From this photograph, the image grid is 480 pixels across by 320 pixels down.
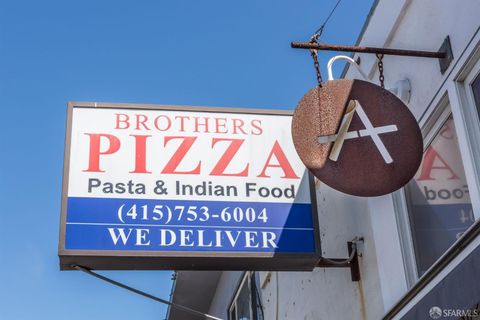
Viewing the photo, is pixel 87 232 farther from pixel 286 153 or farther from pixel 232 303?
pixel 232 303

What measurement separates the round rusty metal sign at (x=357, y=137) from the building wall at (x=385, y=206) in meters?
0.38

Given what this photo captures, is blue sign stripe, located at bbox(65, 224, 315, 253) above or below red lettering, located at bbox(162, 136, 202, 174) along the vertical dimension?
below

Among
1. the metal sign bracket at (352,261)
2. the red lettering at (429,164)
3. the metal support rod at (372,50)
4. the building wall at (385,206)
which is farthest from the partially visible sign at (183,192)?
the metal support rod at (372,50)

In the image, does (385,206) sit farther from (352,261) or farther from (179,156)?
(179,156)

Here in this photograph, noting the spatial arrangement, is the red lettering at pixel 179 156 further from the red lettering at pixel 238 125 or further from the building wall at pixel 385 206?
the building wall at pixel 385 206

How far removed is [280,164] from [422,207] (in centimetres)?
131

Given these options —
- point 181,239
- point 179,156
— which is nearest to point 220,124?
point 179,156

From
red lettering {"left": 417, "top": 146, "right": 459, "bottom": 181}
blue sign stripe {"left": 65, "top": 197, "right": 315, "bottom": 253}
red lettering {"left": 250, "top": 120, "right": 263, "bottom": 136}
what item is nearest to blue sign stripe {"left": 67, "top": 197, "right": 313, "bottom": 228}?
blue sign stripe {"left": 65, "top": 197, "right": 315, "bottom": 253}

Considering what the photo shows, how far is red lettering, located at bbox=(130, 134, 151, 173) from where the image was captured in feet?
21.3

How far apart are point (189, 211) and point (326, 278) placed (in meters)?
1.78

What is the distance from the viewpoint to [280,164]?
265 inches

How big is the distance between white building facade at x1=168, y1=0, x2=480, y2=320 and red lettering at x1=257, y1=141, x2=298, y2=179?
2.24ft

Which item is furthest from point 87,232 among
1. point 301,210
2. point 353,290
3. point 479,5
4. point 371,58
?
point 479,5

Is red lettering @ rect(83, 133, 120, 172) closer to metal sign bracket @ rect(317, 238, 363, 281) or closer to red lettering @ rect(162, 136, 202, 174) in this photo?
red lettering @ rect(162, 136, 202, 174)
